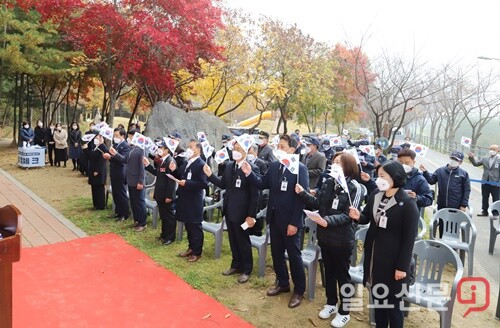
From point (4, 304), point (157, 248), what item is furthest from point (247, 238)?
point (4, 304)

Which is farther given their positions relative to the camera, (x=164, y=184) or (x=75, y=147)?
(x=75, y=147)

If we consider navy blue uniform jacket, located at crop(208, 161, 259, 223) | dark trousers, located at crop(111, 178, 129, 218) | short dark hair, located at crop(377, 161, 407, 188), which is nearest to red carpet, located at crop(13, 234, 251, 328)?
navy blue uniform jacket, located at crop(208, 161, 259, 223)

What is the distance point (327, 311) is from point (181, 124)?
8.39 metres

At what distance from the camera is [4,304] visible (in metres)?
2.10

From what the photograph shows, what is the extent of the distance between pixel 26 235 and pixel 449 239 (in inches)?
257

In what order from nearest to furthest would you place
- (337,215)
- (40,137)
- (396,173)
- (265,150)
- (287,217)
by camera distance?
(396,173) → (337,215) → (287,217) → (265,150) → (40,137)

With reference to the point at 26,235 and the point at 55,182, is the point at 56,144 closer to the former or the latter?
the point at 55,182

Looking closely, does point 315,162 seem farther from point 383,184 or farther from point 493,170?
point 493,170

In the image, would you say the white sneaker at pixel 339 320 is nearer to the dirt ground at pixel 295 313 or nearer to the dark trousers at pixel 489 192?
the dirt ground at pixel 295 313

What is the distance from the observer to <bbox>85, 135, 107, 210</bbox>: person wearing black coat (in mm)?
7852

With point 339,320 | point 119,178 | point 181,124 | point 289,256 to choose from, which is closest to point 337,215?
point 289,256

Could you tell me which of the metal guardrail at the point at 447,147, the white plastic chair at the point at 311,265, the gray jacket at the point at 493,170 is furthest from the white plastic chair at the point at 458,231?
the metal guardrail at the point at 447,147

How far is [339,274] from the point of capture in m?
4.12

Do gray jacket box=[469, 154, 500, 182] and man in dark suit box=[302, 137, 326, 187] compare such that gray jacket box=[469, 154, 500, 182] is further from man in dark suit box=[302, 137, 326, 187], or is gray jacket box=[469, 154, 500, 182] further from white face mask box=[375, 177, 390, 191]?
white face mask box=[375, 177, 390, 191]
